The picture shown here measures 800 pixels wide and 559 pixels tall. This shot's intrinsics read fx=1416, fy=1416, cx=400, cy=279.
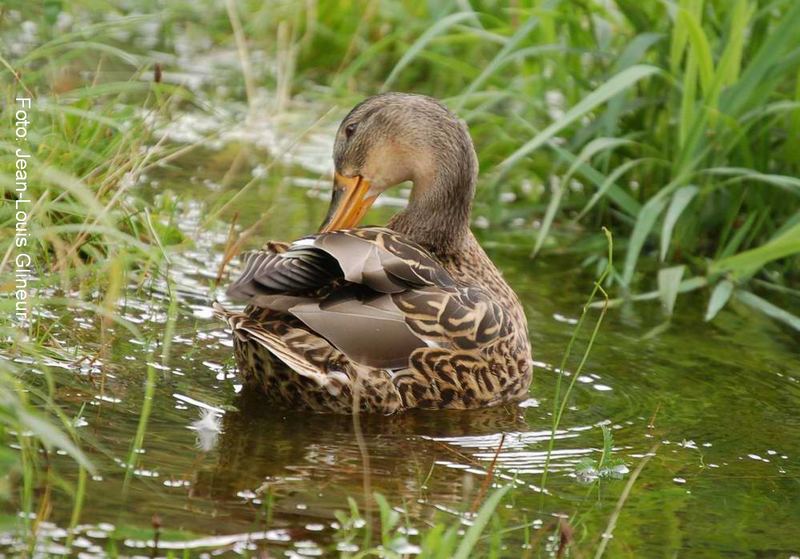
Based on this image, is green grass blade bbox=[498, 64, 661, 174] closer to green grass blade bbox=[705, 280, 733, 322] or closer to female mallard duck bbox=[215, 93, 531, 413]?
female mallard duck bbox=[215, 93, 531, 413]

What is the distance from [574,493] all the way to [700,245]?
9.12ft

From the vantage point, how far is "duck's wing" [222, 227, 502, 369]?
435 cm

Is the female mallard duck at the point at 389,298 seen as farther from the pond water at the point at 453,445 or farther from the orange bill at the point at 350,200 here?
the pond water at the point at 453,445

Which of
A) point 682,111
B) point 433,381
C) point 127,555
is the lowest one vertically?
point 127,555

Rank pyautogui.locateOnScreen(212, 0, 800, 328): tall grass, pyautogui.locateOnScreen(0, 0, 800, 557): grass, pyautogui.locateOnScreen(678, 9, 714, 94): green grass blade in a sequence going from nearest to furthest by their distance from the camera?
pyautogui.locateOnScreen(0, 0, 800, 557): grass, pyautogui.locateOnScreen(678, 9, 714, 94): green grass blade, pyautogui.locateOnScreen(212, 0, 800, 328): tall grass

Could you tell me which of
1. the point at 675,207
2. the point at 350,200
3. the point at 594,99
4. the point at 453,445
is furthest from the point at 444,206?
the point at 675,207

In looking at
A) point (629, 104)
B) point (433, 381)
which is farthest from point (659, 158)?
point (433, 381)

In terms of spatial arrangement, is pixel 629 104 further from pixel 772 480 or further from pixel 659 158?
pixel 772 480

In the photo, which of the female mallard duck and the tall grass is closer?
the female mallard duck

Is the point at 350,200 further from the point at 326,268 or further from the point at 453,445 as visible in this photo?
the point at 453,445

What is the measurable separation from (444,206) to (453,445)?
1.10 meters

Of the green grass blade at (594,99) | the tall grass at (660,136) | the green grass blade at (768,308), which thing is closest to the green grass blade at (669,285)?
the tall grass at (660,136)

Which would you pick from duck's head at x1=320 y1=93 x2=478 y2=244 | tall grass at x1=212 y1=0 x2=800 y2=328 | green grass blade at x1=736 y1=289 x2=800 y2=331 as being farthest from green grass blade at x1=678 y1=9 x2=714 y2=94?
duck's head at x1=320 y1=93 x2=478 y2=244

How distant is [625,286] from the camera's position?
5750mm
